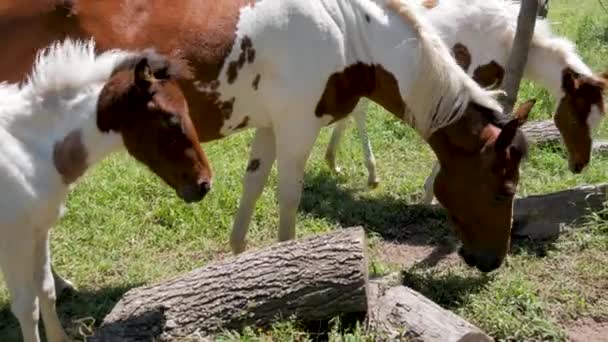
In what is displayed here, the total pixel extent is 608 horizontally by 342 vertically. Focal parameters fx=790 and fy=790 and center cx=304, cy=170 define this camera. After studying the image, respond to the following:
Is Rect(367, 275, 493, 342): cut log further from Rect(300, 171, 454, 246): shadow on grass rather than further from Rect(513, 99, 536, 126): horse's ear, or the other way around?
Rect(300, 171, 454, 246): shadow on grass

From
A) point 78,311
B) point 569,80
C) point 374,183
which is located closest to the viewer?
point 78,311

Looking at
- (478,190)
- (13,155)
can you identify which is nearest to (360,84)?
(478,190)

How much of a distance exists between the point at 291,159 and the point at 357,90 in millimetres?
651

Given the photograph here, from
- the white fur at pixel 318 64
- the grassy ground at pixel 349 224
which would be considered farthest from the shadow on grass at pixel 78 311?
the white fur at pixel 318 64

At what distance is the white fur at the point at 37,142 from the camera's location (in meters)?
4.04

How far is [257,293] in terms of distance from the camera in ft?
13.4

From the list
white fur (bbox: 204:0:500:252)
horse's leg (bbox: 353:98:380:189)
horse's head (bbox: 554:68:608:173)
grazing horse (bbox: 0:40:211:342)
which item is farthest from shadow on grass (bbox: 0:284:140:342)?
horse's head (bbox: 554:68:608:173)

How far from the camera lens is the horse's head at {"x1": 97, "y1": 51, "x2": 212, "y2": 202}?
4.22 meters

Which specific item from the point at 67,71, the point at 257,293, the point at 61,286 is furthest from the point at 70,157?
the point at 61,286

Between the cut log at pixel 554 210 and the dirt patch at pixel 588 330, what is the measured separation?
1198 millimetres

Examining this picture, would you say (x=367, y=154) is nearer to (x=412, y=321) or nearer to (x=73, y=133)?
(x=412, y=321)

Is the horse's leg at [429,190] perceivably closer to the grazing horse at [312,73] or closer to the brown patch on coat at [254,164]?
the grazing horse at [312,73]

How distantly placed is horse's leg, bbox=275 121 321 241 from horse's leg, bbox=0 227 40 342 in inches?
68.6

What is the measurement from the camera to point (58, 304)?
5312 millimetres
